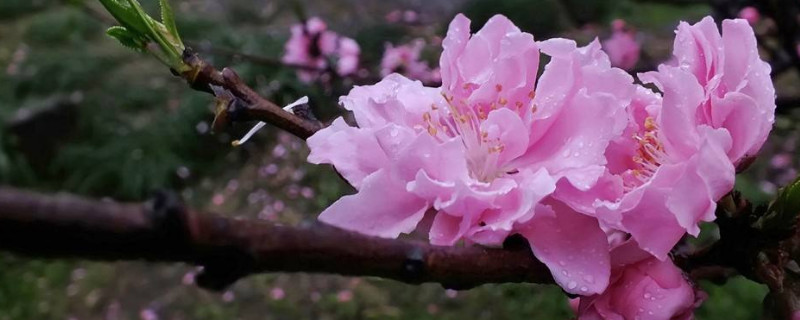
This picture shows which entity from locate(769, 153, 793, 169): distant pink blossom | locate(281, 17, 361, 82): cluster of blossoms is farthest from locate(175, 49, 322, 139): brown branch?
locate(769, 153, 793, 169): distant pink blossom

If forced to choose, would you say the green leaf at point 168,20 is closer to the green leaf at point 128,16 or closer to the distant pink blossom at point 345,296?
the green leaf at point 128,16

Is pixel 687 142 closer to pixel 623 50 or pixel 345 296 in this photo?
pixel 623 50

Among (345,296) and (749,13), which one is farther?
(345,296)

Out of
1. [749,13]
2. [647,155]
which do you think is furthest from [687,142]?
[749,13]

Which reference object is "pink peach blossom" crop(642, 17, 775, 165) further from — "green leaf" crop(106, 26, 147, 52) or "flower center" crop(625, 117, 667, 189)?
"green leaf" crop(106, 26, 147, 52)

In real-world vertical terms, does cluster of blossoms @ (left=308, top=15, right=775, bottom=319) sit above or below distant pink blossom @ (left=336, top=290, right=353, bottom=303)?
above

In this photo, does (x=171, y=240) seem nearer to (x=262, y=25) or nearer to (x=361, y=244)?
(x=361, y=244)

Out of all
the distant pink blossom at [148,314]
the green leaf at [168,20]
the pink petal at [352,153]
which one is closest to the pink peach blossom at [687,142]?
the pink petal at [352,153]
